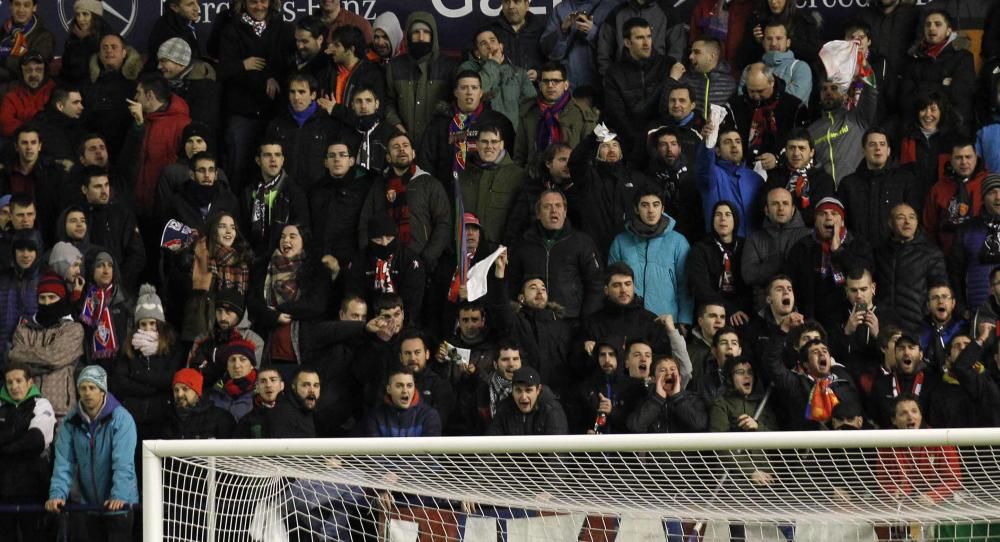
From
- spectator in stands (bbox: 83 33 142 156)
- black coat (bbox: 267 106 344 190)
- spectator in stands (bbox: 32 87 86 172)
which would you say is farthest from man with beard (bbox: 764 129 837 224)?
spectator in stands (bbox: 32 87 86 172)

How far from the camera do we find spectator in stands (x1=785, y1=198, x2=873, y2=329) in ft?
41.2

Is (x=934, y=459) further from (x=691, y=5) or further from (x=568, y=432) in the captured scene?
(x=691, y=5)

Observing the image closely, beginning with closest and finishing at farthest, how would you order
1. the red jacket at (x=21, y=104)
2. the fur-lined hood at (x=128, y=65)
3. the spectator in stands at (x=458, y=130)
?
the spectator in stands at (x=458, y=130), the fur-lined hood at (x=128, y=65), the red jacket at (x=21, y=104)

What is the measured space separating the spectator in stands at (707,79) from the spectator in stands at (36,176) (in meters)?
3.92

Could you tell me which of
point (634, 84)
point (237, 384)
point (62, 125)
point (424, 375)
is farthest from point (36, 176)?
point (634, 84)

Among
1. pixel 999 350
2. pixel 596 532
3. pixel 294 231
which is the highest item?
pixel 294 231

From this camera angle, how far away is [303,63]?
46.9 feet

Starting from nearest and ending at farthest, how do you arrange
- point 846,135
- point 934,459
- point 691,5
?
1. point 934,459
2. point 846,135
3. point 691,5

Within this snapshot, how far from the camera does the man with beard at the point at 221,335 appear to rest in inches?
483

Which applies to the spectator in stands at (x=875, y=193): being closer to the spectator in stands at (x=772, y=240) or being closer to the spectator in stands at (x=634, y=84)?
the spectator in stands at (x=772, y=240)

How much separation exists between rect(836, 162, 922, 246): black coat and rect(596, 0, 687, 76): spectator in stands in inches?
Answer: 70.4

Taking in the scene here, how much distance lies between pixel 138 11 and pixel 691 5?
3854 millimetres

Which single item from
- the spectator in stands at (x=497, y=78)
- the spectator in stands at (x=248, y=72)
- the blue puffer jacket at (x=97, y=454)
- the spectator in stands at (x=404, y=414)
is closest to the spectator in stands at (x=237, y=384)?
the blue puffer jacket at (x=97, y=454)

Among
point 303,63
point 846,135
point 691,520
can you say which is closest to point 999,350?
point 846,135
